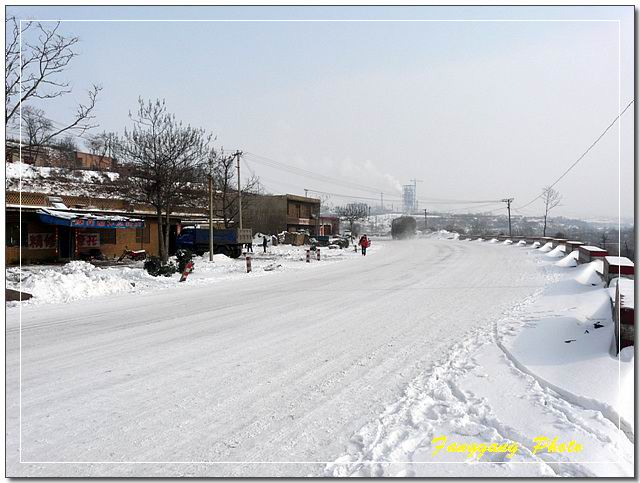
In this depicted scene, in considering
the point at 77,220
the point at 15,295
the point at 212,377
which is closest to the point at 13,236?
the point at 77,220

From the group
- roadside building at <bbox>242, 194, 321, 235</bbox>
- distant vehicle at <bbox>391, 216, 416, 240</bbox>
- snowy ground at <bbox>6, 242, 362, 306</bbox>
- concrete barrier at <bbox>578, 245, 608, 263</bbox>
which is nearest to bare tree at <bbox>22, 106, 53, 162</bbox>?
snowy ground at <bbox>6, 242, 362, 306</bbox>

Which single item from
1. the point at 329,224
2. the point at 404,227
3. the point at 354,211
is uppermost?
the point at 354,211

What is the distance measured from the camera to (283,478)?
9.39ft

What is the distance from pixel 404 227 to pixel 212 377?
66.7 m

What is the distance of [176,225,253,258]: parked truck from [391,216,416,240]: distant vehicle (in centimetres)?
4200

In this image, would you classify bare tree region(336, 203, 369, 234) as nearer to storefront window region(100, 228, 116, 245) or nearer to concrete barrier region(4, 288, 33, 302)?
storefront window region(100, 228, 116, 245)

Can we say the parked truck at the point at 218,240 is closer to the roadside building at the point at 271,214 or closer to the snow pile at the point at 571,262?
the snow pile at the point at 571,262

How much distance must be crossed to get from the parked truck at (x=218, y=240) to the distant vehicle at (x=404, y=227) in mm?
41995

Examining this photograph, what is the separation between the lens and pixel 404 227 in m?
69.8

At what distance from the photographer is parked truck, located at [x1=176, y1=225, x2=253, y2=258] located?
31.3 m

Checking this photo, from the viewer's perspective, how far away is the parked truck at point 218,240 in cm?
→ 3127

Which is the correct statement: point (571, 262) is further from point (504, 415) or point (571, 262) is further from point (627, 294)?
point (504, 415)

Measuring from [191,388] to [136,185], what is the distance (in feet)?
83.0

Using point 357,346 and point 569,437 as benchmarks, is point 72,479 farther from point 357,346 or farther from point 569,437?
point 357,346
